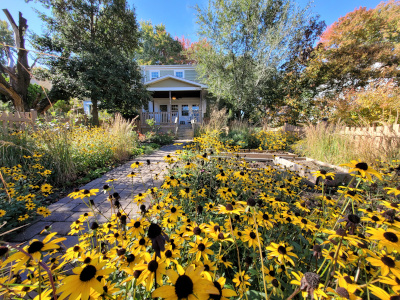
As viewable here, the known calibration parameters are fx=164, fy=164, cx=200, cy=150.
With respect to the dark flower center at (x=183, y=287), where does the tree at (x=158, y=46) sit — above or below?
above

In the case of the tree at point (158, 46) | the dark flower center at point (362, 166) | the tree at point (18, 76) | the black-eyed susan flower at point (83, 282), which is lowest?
the black-eyed susan flower at point (83, 282)

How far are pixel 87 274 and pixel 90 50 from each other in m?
11.8

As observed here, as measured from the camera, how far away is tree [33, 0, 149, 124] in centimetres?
872

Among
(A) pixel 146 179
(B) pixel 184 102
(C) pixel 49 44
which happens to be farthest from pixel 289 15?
(C) pixel 49 44

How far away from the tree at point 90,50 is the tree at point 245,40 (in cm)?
459

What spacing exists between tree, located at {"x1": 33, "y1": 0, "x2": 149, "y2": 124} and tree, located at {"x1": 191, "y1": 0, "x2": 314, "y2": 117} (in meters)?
4.59

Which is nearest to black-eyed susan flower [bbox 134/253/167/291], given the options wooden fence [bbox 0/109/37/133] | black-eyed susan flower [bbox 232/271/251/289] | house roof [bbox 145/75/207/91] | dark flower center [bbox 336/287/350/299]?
black-eyed susan flower [bbox 232/271/251/289]

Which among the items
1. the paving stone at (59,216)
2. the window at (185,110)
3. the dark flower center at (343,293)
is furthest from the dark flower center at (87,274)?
the window at (185,110)

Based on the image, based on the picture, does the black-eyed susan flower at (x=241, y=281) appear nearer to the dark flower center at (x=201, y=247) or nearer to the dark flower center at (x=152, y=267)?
the dark flower center at (x=201, y=247)

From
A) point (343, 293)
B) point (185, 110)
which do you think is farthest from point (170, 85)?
point (343, 293)

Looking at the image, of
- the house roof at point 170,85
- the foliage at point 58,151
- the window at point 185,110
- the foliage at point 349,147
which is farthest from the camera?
the window at point 185,110

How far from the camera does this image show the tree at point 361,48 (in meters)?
9.91

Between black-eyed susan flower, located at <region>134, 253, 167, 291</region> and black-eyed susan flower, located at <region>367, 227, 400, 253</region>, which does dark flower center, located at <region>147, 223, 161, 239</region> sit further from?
black-eyed susan flower, located at <region>367, 227, 400, 253</region>

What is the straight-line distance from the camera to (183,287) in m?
0.46
